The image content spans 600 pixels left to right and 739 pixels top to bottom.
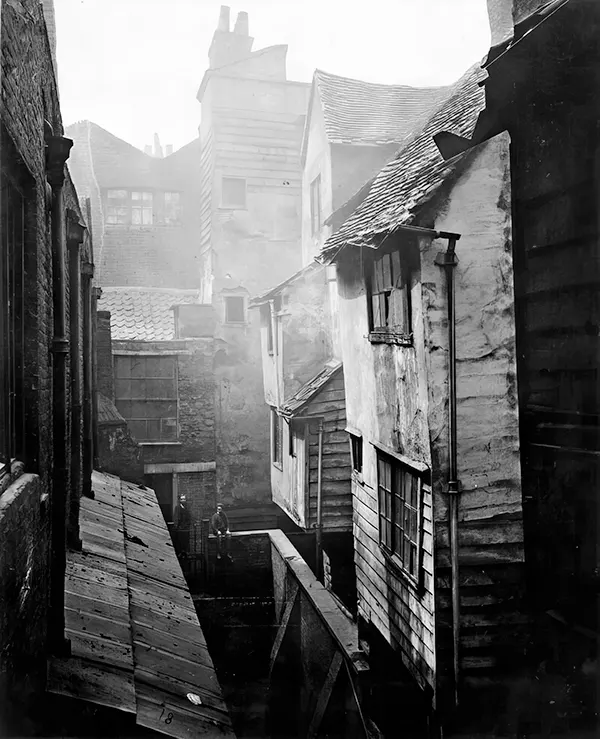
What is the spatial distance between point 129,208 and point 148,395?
1116 cm

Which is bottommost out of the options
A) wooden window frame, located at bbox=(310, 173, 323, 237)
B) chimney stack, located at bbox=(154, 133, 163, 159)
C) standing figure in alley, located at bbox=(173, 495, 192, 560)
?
standing figure in alley, located at bbox=(173, 495, 192, 560)

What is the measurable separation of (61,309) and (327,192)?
1090 centimetres

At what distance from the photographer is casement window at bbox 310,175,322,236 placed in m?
16.1

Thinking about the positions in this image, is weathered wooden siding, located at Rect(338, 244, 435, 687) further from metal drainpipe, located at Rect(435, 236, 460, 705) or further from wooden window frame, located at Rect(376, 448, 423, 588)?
metal drainpipe, located at Rect(435, 236, 460, 705)

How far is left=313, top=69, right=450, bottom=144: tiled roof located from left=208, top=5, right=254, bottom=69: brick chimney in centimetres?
708

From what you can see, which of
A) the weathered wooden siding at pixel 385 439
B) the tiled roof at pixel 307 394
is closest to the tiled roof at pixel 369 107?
the tiled roof at pixel 307 394

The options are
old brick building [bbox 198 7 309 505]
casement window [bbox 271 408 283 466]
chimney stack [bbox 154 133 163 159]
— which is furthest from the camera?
chimney stack [bbox 154 133 163 159]

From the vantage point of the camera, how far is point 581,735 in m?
4.96

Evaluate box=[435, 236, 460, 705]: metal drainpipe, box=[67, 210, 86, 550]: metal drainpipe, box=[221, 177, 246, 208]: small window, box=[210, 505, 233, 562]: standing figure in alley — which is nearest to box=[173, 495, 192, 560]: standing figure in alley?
box=[210, 505, 233, 562]: standing figure in alley

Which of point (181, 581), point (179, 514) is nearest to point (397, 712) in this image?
point (181, 581)

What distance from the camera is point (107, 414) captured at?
12.1 meters

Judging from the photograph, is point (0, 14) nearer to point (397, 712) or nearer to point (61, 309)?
point (61, 309)

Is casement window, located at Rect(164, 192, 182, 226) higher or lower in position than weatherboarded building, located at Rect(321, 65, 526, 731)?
higher

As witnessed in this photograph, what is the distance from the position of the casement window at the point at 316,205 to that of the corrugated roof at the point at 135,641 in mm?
10799
